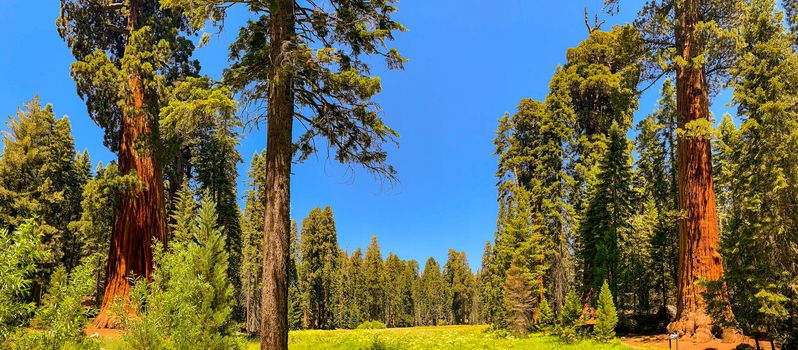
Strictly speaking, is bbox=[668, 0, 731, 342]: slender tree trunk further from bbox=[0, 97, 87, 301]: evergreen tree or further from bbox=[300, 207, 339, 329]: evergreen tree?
bbox=[300, 207, 339, 329]: evergreen tree

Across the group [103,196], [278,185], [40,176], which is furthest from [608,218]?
[40,176]

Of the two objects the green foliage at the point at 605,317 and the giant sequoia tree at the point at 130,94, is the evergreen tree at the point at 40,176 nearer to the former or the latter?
the giant sequoia tree at the point at 130,94

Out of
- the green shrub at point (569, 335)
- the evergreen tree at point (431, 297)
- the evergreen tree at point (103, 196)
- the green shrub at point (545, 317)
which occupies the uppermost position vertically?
the evergreen tree at point (103, 196)

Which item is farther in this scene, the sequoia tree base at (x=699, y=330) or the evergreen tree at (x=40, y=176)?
the evergreen tree at (x=40, y=176)

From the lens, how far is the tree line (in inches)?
462

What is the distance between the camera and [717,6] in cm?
1573

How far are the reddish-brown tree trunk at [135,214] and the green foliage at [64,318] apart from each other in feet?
36.1

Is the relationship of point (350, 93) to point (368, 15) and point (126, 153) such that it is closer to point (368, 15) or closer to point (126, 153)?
point (368, 15)

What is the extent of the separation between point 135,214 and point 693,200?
22.6m

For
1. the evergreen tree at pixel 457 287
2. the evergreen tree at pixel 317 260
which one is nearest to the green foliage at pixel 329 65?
the evergreen tree at pixel 317 260

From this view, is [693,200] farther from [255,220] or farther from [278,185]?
[255,220]

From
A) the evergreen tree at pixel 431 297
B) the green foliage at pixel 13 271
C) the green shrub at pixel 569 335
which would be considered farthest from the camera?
the evergreen tree at pixel 431 297

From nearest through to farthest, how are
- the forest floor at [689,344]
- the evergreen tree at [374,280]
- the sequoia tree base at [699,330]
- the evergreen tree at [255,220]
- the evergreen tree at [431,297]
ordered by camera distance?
the forest floor at [689,344] < the sequoia tree base at [699,330] < the evergreen tree at [255,220] < the evergreen tree at [374,280] < the evergreen tree at [431,297]

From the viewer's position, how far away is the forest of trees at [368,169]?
311 inches
